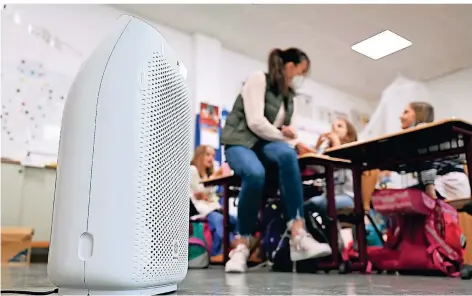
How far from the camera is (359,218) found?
1651 mm

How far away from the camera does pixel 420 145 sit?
1438 millimetres

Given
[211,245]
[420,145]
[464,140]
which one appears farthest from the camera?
[211,245]

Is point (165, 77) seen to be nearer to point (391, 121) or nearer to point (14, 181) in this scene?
point (391, 121)

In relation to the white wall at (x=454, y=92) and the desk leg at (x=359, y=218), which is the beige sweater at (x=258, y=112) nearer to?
the desk leg at (x=359, y=218)

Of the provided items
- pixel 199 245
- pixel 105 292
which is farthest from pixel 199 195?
pixel 105 292

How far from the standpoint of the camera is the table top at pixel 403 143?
1234 millimetres

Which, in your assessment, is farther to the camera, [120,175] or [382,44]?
[382,44]

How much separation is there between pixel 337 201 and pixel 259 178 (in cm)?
57

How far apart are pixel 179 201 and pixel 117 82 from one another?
0.65 ft

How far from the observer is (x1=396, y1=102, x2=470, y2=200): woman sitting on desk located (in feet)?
3.96

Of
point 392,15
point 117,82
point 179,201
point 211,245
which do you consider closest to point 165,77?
point 117,82

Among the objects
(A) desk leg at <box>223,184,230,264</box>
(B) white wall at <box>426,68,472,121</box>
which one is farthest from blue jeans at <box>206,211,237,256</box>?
(B) white wall at <box>426,68,472,121</box>

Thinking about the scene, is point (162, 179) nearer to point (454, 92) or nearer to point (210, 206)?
point (454, 92)

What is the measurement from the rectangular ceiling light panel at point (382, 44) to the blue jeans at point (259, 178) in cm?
74
